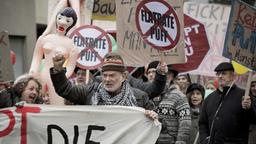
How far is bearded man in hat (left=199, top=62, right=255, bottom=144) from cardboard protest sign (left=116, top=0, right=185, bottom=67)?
563 mm

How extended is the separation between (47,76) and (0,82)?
1.48m

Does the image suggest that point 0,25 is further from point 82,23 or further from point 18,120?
point 18,120

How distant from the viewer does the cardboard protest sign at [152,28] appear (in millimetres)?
6547

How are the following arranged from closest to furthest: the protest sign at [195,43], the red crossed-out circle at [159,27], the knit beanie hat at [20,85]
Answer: the knit beanie hat at [20,85]
the red crossed-out circle at [159,27]
the protest sign at [195,43]

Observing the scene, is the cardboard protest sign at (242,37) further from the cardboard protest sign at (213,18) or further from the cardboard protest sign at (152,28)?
the cardboard protest sign at (213,18)

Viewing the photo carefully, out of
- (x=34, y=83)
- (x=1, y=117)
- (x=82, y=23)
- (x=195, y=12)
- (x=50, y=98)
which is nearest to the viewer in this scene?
(x=1, y=117)

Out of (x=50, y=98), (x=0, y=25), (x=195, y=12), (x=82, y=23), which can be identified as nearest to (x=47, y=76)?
(x=50, y=98)

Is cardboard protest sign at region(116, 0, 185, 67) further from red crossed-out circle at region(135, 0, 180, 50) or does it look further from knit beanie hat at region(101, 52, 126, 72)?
knit beanie hat at region(101, 52, 126, 72)

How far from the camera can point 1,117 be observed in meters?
5.43

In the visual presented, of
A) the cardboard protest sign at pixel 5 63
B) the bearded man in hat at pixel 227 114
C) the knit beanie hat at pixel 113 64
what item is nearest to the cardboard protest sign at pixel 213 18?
the bearded man in hat at pixel 227 114

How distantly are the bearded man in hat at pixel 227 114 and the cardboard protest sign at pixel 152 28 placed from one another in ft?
1.85

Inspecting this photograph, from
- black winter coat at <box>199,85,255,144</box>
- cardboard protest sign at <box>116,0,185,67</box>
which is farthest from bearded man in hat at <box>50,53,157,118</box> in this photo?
black winter coat at <box>199,85,255,144</box>

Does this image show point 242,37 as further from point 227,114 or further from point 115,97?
point 115,97

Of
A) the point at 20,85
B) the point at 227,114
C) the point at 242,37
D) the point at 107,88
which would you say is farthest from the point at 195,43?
the point at 107,88
